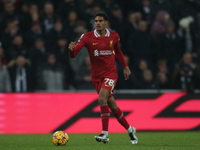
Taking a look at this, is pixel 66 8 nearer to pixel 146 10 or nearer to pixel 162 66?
pixel 146 10

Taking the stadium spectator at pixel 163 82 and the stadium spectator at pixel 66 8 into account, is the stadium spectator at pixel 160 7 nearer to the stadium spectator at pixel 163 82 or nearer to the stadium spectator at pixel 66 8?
the stadium spectator at pixel 163 82

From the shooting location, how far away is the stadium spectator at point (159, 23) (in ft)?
36.7

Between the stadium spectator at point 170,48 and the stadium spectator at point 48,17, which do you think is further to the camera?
the stadium spectator at point 48,17

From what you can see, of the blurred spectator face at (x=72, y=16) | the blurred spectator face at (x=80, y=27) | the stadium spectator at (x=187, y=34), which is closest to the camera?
the blurred spectator face at (x=80, y=27)

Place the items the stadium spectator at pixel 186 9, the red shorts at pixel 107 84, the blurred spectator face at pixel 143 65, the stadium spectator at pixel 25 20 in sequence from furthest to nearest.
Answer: the stadium spectator at pixel 186 9 < the stadium spectator at pixel 25 20 < the blurred spectator face at pixel 143 65 < the red shorts at pixel 107 84

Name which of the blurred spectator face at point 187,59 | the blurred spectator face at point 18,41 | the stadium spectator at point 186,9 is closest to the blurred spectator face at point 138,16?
the stadium spectator at point 186,9

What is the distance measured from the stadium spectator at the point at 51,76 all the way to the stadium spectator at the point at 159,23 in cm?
298

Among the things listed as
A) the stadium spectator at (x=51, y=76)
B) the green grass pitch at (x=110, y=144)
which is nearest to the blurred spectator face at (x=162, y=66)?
the stadium spectator at (x=51, y=76)

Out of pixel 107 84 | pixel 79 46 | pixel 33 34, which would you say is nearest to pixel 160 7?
pixel 33 34

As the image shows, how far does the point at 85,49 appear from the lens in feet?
34.0

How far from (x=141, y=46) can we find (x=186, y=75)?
4.89 feet

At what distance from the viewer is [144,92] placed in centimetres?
1022

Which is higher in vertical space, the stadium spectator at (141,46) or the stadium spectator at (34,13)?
the stadium spectator at (34,13)

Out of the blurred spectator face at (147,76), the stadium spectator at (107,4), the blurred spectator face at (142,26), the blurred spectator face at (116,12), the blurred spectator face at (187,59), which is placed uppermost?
the stadium spectator at (107,4)
